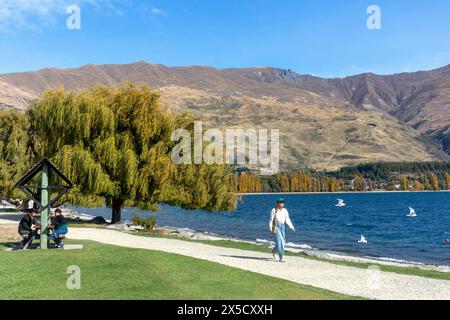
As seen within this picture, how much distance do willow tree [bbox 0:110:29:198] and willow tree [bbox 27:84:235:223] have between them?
14491 mm

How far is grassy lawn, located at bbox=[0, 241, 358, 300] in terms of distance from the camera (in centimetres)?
1301

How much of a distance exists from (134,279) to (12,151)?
4608 cm

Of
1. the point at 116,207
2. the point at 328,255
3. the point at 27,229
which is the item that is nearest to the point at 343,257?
the point at 328,255

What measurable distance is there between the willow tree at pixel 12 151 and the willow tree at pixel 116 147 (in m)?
14.5

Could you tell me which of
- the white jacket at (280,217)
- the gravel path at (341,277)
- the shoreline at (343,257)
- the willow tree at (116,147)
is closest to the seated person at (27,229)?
the gravel path at (341,277)

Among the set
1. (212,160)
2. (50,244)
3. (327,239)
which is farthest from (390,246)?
(50,244)

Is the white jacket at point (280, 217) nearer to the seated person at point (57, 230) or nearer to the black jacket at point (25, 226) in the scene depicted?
the seated person at point (57, 230)

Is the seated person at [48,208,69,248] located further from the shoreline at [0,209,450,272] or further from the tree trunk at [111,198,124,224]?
the tree trunk at [111,198,124,224]

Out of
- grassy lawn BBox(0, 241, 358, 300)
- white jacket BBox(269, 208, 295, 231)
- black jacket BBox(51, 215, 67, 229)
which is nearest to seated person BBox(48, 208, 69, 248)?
black jacket BBox(51, 215, 67, 229)

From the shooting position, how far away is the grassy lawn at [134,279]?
13008 mm

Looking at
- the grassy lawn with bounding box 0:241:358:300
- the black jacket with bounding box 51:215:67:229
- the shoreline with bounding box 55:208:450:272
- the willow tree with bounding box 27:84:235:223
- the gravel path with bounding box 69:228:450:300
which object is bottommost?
the shoreline with bounding box 55:208:450:272

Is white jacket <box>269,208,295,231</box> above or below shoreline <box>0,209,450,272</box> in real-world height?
above

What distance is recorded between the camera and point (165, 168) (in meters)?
38.7
